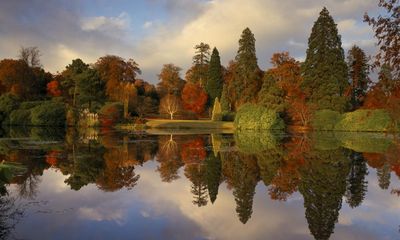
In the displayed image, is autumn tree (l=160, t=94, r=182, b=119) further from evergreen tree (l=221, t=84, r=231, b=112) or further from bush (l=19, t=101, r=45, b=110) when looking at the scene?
bush (l=19, t=101, r=45, b=110)

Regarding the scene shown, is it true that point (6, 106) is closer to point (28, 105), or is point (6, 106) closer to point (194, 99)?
point (28, 105)

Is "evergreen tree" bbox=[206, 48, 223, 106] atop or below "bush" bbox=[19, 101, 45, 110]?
atop

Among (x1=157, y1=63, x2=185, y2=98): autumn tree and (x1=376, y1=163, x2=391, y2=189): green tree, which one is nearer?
(x1=376, y1=163, x2=391, y2=189): green tree

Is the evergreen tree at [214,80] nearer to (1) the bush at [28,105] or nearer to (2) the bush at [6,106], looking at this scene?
(1) the bush at [28,105]

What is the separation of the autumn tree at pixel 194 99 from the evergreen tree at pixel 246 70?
7934mm

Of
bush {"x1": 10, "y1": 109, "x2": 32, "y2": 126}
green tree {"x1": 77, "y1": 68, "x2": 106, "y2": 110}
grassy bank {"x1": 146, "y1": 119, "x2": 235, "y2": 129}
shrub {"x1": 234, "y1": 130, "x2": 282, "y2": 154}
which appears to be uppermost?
green tree {"x1": 77, "y1": 68, "x2": 106, "y2": 110}

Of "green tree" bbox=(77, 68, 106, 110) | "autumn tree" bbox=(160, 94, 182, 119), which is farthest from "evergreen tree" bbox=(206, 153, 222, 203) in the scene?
"autumn tree" bbox=(160, 94, 182, 119)

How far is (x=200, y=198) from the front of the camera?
8.95m

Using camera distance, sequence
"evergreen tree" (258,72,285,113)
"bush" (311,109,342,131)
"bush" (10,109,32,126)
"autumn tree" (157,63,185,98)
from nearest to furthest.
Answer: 1. "bush" (311,109,342,131)
2. "bush" (10,109,32,126)
3. "evergreen tree" (258,72,285,113)
4. "autumn tree" (157,63,185,98)

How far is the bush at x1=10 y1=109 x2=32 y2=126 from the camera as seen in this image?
4362cm

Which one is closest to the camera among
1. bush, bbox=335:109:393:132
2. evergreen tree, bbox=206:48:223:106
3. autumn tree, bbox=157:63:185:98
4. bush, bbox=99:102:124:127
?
bush, bbox=335:109:393:132

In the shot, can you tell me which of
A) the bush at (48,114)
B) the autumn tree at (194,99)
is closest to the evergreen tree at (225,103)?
the autumn tree at (194,99)

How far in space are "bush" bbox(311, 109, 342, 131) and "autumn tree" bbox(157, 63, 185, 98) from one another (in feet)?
107

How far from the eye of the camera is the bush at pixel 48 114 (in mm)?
41969
